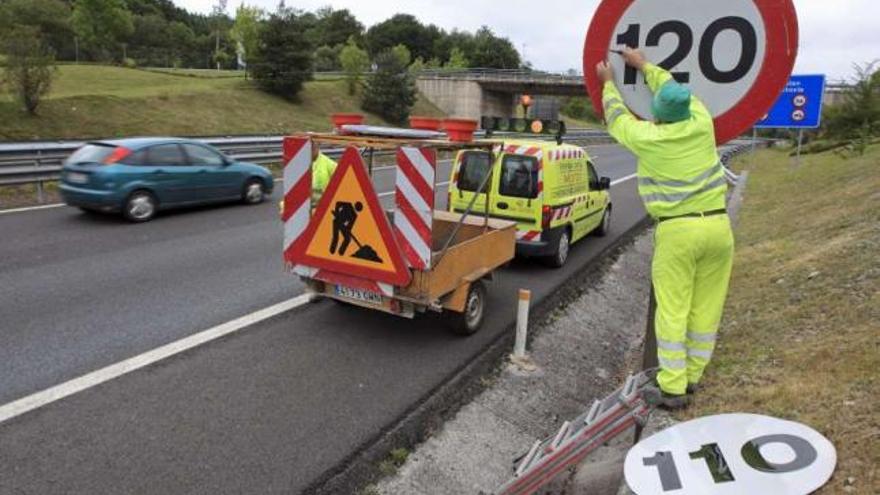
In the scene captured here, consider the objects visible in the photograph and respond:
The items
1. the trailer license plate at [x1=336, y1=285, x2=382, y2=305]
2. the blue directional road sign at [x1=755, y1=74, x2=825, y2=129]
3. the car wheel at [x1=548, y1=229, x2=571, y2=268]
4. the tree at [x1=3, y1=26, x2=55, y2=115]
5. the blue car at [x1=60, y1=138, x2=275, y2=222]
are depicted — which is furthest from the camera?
the tree at [x1=3, y1=26, x2=55, y2=115]

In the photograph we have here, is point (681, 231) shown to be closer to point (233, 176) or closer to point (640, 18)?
point (640, 18)

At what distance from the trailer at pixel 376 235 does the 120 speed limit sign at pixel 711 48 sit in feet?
8.03

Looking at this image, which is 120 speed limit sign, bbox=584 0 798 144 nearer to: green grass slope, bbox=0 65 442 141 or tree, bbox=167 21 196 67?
green grass slope, bbox=0 65 442 141

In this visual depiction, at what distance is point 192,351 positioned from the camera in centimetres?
555

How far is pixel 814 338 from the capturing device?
474 cm

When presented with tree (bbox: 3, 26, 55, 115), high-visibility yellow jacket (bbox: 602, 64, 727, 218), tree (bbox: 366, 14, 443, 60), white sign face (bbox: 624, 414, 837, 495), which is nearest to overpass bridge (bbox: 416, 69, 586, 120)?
tree (bbox: 3, 26, 55, 115)

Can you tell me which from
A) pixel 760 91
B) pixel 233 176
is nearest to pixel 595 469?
pixel 760 91

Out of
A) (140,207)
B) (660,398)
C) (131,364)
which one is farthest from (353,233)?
(140,207)

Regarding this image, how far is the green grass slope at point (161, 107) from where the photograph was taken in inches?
914

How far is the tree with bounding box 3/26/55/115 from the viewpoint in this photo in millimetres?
19891

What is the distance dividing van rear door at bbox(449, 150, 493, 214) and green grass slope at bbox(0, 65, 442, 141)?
18.9 m

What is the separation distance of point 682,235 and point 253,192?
37.7 feet

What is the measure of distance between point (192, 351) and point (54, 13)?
70.0m

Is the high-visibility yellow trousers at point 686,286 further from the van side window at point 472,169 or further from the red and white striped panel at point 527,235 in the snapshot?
the van side window at point 472,169
